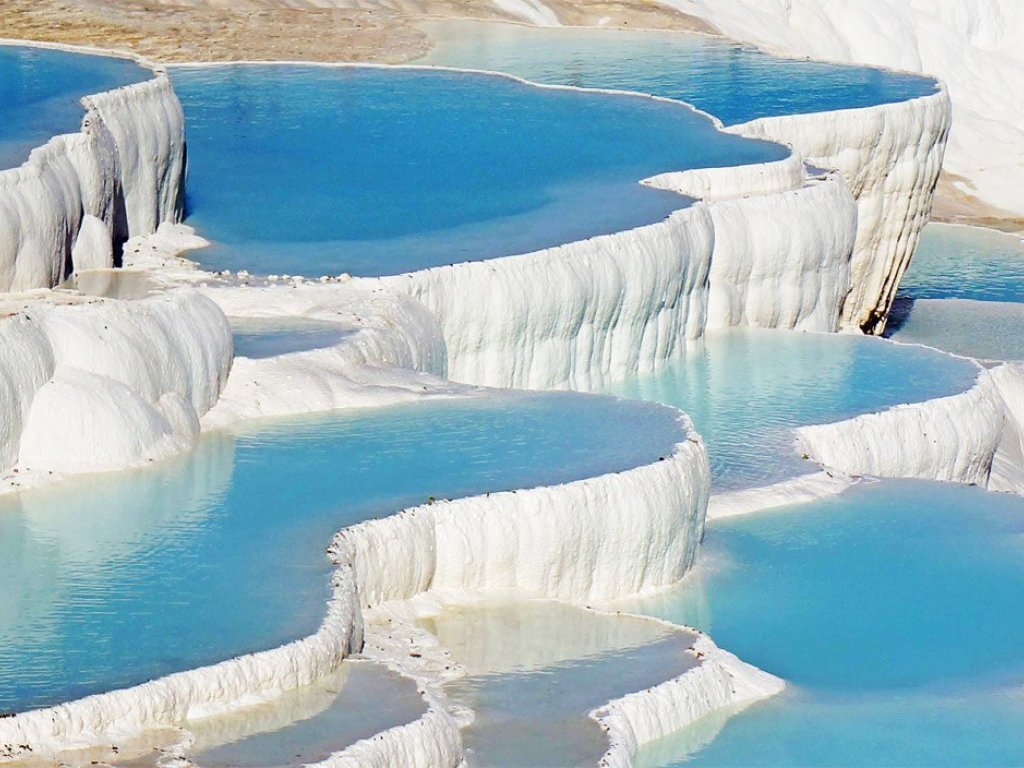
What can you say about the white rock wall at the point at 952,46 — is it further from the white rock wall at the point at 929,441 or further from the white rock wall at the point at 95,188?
the white rock wall at the point at 95,188

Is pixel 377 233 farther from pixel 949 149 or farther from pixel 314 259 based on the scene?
pixel 949 149

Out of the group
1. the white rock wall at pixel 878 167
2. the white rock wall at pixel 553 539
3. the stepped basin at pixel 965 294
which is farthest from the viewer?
the stepped basin at pixel 965 294

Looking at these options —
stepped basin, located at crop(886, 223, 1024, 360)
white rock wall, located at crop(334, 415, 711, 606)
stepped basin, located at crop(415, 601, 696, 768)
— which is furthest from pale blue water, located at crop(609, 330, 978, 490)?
stepped basin, located at crop(886, 223, 1024, 360)

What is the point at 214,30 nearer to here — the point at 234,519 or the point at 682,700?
the point at 234,519

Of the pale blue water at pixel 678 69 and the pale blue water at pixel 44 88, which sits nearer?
the pale blue water at pixel 44 88

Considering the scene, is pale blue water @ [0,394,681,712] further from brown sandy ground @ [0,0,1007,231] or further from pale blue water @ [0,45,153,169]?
brown sandy ground @ [0,0,1007,231]

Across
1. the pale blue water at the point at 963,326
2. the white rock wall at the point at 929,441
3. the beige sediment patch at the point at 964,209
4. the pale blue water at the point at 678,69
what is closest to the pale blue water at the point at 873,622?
the white rock wall at the point at 929,441
